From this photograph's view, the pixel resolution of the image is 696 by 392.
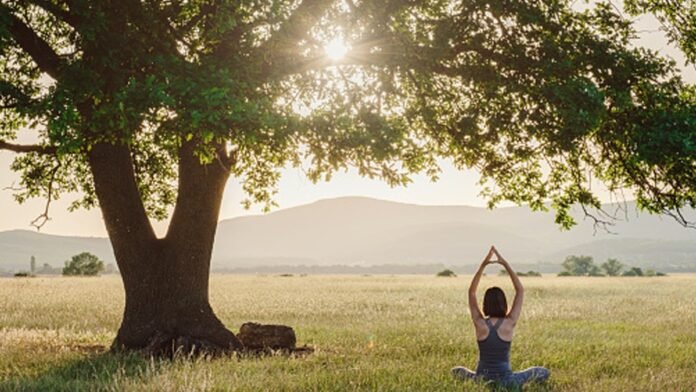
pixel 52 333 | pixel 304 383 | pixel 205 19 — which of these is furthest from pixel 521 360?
pixel 52 333

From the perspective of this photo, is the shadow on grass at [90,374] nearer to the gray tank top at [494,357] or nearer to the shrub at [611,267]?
the gray tank top at [494,357]

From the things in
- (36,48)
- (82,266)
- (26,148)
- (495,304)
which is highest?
(36,48)

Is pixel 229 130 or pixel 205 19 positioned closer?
pixel 229 130

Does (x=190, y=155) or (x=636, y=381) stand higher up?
(x=190, y=155)

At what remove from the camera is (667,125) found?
46.4 feet

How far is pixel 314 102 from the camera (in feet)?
50.6

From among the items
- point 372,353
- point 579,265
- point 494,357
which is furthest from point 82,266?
point 494,357

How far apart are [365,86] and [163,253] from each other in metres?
5.80

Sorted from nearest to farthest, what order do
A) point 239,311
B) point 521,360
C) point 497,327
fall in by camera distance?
point 497,327, point 521,360, point 239,311

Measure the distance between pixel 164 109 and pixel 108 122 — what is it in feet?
3.14

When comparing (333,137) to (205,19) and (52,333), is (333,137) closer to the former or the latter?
(205,19)

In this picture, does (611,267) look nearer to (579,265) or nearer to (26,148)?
(579,265)

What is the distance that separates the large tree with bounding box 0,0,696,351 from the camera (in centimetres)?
1303

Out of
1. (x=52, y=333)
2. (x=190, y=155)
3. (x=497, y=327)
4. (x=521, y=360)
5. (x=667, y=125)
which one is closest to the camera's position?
(x=497, y=327)
